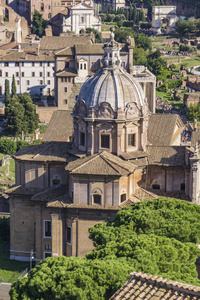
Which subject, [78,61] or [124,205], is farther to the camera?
[78,61]

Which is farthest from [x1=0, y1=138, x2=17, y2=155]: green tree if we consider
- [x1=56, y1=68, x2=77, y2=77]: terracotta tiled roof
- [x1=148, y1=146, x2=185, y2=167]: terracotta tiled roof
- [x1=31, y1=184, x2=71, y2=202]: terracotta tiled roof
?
[x1=148, y1=146, x2=185, y2=167]: terracotta tiled roof

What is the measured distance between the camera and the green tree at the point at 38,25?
135500mm

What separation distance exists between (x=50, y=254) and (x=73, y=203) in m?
3.82

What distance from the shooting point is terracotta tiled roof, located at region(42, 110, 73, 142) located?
2511 inches

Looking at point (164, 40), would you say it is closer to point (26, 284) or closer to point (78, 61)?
point (78, 61)

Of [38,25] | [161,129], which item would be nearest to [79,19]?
[38,25]

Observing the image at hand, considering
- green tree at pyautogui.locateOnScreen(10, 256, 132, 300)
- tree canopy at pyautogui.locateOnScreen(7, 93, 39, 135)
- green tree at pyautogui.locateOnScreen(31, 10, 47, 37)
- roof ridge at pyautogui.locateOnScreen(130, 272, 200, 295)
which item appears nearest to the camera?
roof ridge at pyautogui.locateOnScreen(130, 272, 200, 295)

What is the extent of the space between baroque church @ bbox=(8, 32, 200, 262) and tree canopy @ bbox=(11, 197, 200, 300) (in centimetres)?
498

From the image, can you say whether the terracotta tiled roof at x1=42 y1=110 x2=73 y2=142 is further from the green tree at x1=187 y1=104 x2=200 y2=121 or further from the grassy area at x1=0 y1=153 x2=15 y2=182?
the green tree at x1=187 y1=104 x2=200 y2=121

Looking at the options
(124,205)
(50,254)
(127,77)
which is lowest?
(50,254)

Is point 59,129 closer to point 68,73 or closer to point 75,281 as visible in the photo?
point 68,73

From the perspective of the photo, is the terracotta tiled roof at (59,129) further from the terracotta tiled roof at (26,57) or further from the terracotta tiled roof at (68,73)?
the terracotta tiled roof at (26,57)

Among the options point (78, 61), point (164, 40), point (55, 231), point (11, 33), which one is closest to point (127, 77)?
point (55, 231)

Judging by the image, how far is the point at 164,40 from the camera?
452 feet
